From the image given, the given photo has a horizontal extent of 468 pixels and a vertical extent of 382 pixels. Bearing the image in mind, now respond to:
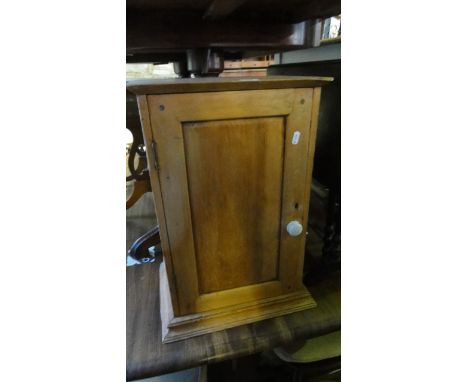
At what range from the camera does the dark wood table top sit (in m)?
0.66

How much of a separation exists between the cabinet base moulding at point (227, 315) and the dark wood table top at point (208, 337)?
0.01 meters

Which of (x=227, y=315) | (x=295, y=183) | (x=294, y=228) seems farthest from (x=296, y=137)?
(x=227, y=315)

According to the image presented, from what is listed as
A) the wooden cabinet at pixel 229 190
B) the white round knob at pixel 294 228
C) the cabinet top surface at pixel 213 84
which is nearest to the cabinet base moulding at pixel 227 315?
the wooden cabinet at pixel 229 190

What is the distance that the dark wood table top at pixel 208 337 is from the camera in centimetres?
66

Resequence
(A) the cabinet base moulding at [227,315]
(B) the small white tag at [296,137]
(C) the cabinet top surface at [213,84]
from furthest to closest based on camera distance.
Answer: (A) the cabinet base moulding at [227,315]
(B) the small white tag at [296,137]
(C) the cabinet top surface at [213,84]

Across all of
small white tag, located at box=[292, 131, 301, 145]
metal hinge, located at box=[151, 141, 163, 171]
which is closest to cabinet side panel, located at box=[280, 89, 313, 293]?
small white tag, located at box=[292, 131, 301, 145]

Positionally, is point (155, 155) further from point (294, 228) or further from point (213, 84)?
point (294, 228)

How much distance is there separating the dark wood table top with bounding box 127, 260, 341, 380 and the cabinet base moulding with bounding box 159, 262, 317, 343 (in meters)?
0.01

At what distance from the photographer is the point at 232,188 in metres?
0.60

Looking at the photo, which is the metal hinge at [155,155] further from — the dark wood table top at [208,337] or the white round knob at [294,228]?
the dark wood table top at [208,337]

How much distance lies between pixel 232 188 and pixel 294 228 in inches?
7.2

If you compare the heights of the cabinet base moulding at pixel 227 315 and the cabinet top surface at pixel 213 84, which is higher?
the cabinet top surface at pixel 213 84

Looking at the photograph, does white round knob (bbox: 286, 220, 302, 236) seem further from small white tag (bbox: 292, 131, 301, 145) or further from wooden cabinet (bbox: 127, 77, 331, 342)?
small white tag (bbox: 292, 131, 301, 145)

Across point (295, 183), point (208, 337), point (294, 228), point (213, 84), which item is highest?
point (213, 84)
